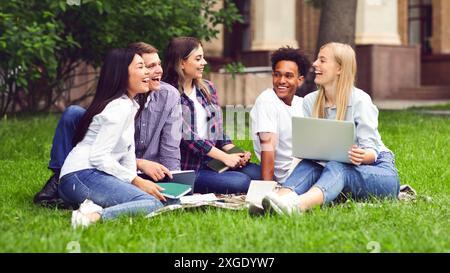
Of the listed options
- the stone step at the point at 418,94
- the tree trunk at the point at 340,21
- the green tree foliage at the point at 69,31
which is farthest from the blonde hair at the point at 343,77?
the stone step at the point at 418,94

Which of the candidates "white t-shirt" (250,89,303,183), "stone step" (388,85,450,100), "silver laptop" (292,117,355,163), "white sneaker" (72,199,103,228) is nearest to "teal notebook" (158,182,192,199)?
"white sneaker" (72,199,103,228)

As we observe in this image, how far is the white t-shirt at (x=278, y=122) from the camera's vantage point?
6492 mm

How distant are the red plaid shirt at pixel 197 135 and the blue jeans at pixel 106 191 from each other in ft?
3.15

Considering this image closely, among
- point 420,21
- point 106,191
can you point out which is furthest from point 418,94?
point 106,191

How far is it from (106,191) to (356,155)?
1624mm

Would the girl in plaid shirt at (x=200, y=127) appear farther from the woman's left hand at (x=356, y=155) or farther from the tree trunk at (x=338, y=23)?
the tree trunk at (x=338, y=23)

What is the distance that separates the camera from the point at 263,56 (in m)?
24.0

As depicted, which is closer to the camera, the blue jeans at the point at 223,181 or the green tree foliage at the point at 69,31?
the blue jeans at the point at 223,181

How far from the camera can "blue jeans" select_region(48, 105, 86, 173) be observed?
19.3 feet

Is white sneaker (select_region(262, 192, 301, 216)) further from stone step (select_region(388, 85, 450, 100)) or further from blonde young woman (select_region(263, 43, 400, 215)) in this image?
stone step (select_region(388, 85, 450, 100))

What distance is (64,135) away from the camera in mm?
5926

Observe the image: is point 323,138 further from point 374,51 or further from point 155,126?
point 374,51
